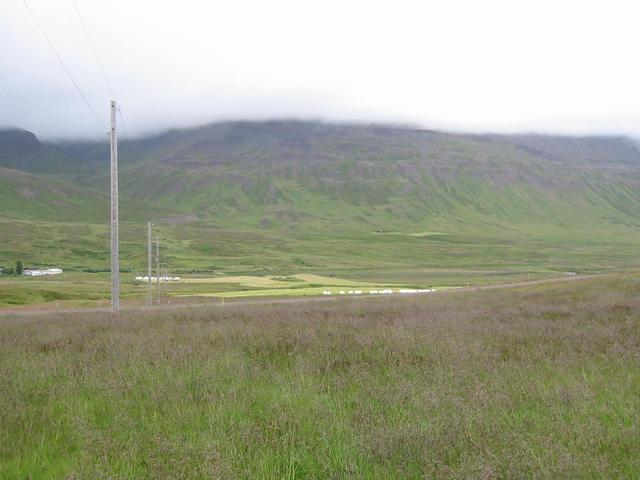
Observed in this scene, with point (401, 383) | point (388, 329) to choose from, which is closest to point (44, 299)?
point (388, 329)

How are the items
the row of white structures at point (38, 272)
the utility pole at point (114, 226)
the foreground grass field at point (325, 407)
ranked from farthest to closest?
the row of white structures at point (38, 272) < the utility pole at point (114, 226) < the foreground grass field at point (325, 407)

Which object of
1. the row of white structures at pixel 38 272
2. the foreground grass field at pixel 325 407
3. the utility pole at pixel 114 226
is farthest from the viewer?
the row of white structures at pixel 38 272

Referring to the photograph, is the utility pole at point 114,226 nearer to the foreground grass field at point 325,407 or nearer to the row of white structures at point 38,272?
the foreground grass field at point 325,407

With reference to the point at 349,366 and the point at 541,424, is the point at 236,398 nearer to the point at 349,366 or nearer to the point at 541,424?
the point at 349,366

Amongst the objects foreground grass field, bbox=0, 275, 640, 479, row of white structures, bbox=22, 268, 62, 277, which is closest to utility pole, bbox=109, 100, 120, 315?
foreground grass field, bbox=0, 275, 640, 479

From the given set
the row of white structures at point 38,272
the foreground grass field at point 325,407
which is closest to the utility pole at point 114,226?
the foreground grass field at point 325,407

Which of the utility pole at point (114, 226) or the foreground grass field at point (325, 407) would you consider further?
the utility pole at point (114, 226)

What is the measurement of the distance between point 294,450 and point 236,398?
1.77 meters

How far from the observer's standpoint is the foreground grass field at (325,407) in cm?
488

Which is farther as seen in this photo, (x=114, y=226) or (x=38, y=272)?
(x=38, y=272)

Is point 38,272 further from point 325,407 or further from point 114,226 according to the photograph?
point 325,407

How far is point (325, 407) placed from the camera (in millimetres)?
6227

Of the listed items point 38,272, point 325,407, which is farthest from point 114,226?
point 38,272

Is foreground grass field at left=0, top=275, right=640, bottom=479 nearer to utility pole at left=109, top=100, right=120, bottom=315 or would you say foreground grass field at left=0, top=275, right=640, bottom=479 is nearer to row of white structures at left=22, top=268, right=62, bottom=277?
utility pole at left=109, top=100, right=120, bottom=315
